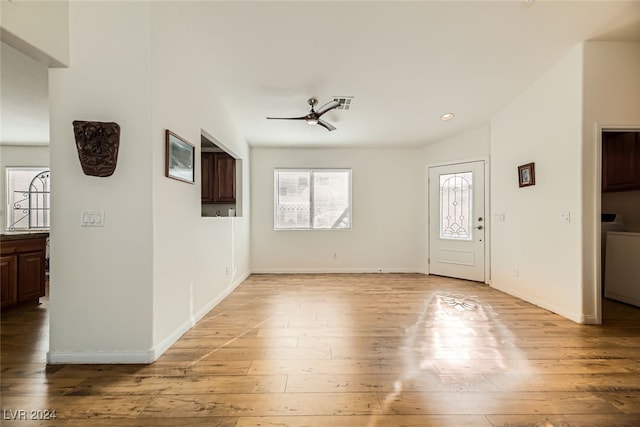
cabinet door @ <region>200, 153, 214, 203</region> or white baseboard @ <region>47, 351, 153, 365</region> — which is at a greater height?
cabinet door @ <region>200, 153, 214, 203</region>

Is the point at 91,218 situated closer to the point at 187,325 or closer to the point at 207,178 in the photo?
the point at 187,325

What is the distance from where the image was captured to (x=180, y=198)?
275cm

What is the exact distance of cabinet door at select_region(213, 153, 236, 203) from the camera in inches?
226

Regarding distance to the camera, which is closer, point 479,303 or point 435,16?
point 435,16

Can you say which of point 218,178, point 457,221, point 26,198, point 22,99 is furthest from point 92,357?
point 26,198

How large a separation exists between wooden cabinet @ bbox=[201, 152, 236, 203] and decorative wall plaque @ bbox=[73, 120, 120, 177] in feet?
11.7

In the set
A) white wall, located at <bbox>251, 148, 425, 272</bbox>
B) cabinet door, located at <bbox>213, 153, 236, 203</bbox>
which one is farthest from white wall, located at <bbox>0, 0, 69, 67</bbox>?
white wall, located at <bbox>251, 148, 425, 272</bbox>

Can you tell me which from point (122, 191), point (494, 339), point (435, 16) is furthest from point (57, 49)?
point (494, 339)

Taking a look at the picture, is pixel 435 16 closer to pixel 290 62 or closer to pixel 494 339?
pixel 290 62

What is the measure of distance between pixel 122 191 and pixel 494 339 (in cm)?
344

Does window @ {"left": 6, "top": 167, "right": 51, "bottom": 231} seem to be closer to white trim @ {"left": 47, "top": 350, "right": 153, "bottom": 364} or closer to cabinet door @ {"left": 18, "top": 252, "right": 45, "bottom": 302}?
cabinet door @ {"left": 18, "top": 252, "right": 45, "bottom": 302}

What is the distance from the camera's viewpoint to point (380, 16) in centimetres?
264

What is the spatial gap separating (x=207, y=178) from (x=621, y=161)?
21.8ft

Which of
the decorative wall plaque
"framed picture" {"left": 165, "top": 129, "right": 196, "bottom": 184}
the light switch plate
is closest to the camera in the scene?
the decorative wall plaque
